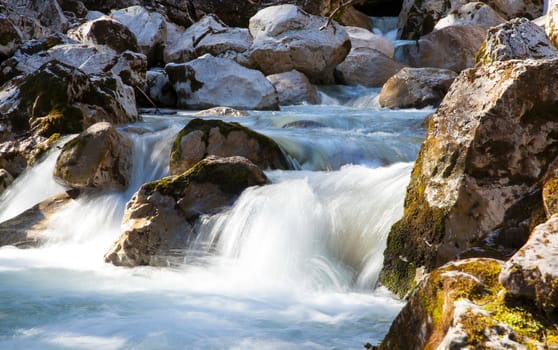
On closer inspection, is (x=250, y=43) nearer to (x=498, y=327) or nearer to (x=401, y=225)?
(x=401, y=225)

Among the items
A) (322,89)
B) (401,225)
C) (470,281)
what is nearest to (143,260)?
(401,225)

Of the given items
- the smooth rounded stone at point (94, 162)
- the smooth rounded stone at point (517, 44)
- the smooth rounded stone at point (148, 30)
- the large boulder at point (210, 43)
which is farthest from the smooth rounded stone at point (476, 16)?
the smooth rounded stone at point (94, 162)

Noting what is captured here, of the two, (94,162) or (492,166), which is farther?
(94,162)

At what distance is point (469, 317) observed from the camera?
2.15 meters

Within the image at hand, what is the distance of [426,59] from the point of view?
17391 millimetres

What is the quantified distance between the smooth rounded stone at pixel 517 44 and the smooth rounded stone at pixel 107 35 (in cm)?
1181

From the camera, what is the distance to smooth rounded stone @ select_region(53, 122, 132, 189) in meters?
7.19

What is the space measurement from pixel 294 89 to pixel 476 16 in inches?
285

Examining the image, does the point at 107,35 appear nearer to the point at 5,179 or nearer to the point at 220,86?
the point at 220,86

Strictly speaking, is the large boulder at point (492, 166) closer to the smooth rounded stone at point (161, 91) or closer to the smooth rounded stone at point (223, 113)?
the smooth rounded stone at point (223, 113)

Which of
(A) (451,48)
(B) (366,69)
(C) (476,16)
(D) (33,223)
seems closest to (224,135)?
(D) (33,223)

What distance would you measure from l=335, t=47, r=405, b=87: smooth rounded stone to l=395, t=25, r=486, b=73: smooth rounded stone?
3.43ft

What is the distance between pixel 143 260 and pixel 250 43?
1235 centimetres

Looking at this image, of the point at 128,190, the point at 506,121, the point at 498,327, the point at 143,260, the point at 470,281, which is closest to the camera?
the point at 498,327
